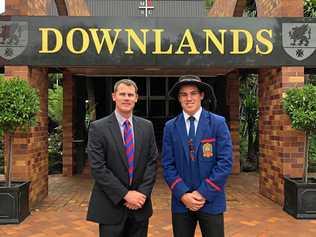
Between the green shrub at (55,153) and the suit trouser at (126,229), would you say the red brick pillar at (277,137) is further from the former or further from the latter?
the green shrub at (55,153)

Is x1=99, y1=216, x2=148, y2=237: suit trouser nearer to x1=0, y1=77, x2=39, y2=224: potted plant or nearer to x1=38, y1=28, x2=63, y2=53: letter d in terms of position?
x1=0, y1=77, x2=39, y2=224: potted plant

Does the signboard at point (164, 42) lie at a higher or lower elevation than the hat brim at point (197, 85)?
higher

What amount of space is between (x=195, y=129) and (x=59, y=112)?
928cm

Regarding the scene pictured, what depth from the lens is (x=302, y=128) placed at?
16.7 feet

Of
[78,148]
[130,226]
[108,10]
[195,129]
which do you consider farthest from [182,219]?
[108,10]

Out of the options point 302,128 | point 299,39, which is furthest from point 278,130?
point 299,39

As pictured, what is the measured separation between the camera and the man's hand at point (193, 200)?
8.54ft

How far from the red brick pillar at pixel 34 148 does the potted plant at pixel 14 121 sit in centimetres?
27

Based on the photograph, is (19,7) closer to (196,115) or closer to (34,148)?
(34,148)

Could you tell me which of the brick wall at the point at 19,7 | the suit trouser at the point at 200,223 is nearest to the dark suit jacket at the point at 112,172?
the suit trouser at the point at 200,223

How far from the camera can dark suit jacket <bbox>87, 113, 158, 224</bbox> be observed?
262 cm

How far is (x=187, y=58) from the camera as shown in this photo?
562 centimetres

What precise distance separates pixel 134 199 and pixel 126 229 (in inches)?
11.4

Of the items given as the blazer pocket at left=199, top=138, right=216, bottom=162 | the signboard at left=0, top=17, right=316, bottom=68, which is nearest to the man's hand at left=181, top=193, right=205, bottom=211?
the blazer pocket at left=199, top=138, right=216, bottom=162
